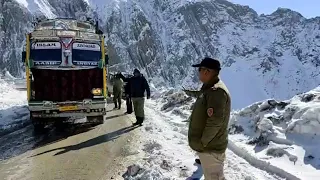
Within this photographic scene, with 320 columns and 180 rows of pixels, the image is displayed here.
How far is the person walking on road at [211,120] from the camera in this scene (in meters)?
4.89

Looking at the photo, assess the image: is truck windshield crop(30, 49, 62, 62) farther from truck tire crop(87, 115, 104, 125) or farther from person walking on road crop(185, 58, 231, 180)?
person walking on road crop(185, 58, 231, 180)

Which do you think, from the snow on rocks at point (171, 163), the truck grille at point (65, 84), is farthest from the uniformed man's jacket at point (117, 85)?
the snow on rocks at point (171, 163)

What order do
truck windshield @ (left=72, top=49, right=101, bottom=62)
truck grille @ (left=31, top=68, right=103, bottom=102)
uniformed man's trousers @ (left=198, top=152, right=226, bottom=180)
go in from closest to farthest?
uniformed man's trousers @ (left=198, top=152, right=226, bottom=180)
truck grille @ (left=31, top=68, right=103, bottom=102)
truck windshield @ (left=72, top=49, right=101, bottom=62)

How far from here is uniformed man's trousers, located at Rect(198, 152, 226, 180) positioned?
5156 millimetres

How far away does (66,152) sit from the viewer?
9781 mm

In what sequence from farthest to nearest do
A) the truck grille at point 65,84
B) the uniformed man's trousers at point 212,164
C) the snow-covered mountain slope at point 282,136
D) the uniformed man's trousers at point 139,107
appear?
the uniformed man's trousers at point 139,107
the truck grille at point 65,84
the snow-covered mountain slope at point 282,136
the uniformed man's trousers at point 212,164

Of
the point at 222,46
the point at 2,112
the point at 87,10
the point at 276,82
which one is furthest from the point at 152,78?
the point at 2,112

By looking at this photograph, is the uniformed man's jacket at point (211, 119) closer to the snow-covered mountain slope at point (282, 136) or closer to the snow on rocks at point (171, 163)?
the snow on rocks at point (171, 163)

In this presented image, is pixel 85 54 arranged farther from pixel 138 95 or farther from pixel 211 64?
pixel 211 64

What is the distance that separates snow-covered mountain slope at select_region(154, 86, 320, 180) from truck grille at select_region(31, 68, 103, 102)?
4.43m

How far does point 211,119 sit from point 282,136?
454 cm

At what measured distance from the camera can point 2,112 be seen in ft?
56.1

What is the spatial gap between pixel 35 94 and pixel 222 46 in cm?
18722

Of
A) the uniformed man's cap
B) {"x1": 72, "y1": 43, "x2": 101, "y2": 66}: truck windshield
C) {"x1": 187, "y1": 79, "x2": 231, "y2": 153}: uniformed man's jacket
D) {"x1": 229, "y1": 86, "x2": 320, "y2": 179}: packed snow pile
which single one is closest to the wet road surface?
{"x1": 72, "y1": 43, "x2": 101, "y2": 66}: truck windshield
